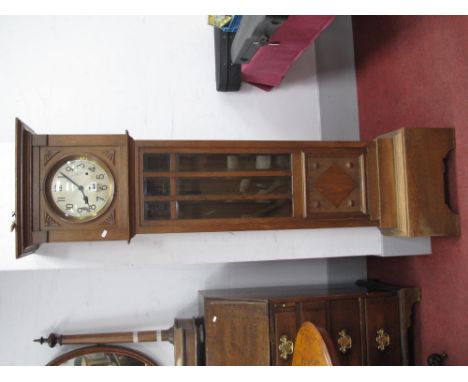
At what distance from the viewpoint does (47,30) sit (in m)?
2.83

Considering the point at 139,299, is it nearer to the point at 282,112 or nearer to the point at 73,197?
the point at 73,197

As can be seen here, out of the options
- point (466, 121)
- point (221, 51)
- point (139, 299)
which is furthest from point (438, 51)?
point (139, 299)

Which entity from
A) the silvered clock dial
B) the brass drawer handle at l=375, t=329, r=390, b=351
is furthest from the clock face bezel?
the brass drawer handle at l=375, t=329, r=390, b=351

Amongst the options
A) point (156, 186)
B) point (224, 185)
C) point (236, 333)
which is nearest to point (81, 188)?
Answer: point (156, 186)

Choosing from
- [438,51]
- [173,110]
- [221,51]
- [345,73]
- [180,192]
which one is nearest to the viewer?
[180,192]

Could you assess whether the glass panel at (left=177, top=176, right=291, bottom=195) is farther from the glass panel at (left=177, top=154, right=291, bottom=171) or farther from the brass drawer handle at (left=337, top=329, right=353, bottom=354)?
the brass drawer handle at (left=337, top=329, right=353, bottom=354)

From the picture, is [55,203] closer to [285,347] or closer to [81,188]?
[81,188]

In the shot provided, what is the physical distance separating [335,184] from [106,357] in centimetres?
188

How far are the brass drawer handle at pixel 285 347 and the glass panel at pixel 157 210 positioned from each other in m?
0.97

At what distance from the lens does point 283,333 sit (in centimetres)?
235

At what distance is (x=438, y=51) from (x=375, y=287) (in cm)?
150

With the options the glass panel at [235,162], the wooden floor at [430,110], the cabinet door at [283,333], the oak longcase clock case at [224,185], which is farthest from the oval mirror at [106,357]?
the wooden floor at [430,110]

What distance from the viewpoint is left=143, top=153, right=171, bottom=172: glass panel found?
6.53ft

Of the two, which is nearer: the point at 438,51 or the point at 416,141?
the point at 416,141
